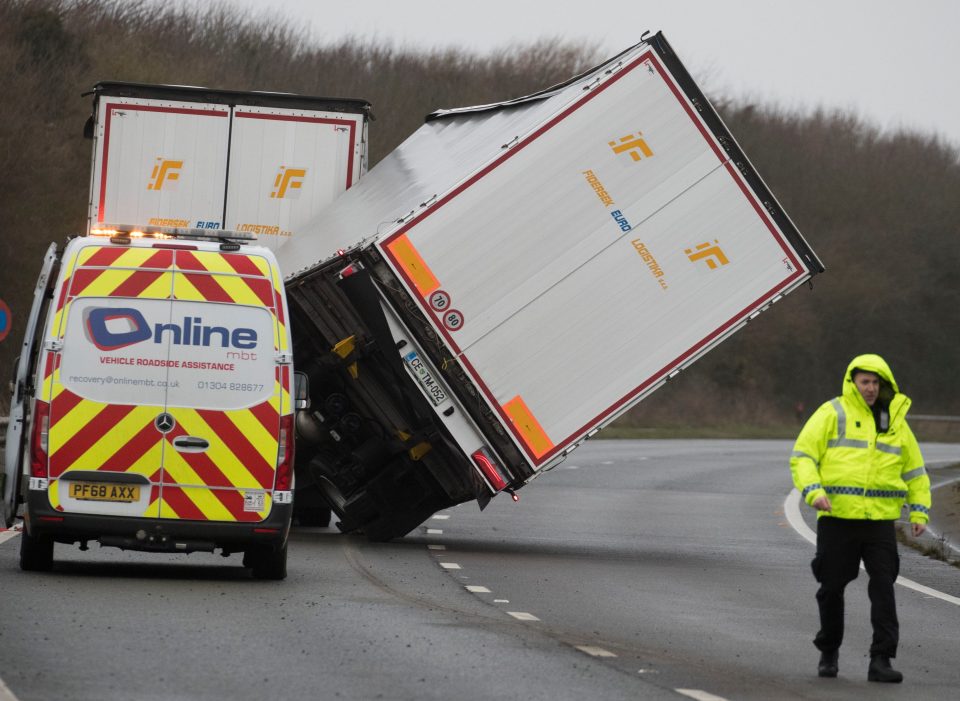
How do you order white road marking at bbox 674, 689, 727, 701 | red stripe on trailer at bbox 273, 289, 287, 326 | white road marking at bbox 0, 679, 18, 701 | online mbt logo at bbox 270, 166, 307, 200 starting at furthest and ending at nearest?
online mbt logo at bbox 270, 166, 307, 200 → red stripe on trailer at bbox 273, 289, 287, 326 → white road marking at bbox 674, 689, 727, 701 → white road marking at bbox 0, 679, 18, 701

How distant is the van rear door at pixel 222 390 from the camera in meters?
12.6

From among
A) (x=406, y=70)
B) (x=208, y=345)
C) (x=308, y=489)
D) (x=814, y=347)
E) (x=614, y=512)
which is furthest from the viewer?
(x=814, y=347)

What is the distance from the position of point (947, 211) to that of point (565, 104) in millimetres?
67103

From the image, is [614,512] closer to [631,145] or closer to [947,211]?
[631,145]

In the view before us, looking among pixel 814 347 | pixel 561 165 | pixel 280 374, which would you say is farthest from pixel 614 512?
pixel 814 347

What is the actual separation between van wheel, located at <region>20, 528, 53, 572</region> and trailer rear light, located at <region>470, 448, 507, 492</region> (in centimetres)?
407

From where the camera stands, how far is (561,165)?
642 inches

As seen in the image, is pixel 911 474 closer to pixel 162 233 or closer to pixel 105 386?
pixel 105 386

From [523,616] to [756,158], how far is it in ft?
220

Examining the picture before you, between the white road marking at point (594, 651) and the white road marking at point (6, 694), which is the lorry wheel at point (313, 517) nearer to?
the white road marking at point (594, 651)

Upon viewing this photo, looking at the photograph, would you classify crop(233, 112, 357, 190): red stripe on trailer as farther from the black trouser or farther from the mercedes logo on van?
the black trouser

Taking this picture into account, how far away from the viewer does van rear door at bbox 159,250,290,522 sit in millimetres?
12617

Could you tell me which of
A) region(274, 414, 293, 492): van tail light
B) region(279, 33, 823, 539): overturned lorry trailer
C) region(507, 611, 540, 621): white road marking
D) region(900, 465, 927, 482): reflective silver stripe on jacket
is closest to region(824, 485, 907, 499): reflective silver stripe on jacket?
region(900, 465, 927, 482): reflective silver stripe on jacket

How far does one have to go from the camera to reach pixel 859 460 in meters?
10.0
